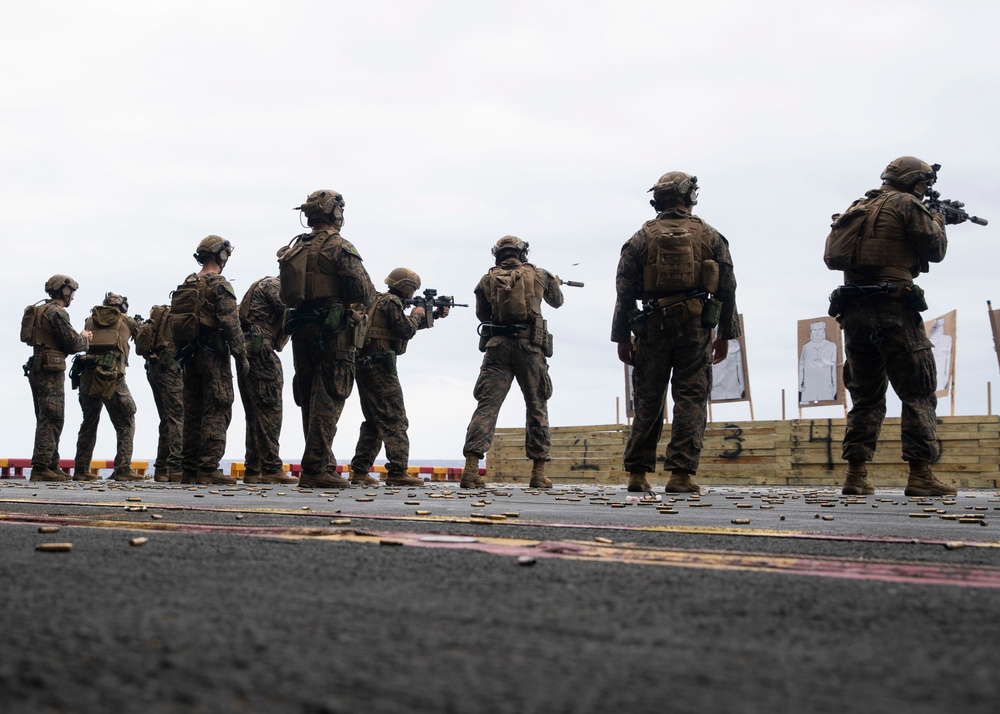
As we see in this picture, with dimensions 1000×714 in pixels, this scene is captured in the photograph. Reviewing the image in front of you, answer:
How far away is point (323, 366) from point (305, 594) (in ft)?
26.0

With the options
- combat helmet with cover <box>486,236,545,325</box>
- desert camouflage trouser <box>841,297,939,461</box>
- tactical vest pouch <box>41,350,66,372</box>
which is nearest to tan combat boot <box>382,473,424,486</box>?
combat helmet with cover <box>486,236,545,325</box>

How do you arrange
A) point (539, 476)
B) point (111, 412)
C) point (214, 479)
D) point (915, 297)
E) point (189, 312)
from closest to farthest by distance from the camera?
point (915, 297)
point (539, 476)
point (214, 479)
point (189, 312)
point (111, 412)

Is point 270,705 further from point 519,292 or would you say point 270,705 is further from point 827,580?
point 519,292

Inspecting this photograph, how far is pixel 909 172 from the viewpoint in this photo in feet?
26.0

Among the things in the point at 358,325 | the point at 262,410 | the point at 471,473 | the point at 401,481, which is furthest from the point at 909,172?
the point at 262,410

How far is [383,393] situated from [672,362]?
446cm

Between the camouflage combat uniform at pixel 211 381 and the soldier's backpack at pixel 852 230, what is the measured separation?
6.31 m

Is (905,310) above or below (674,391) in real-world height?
above

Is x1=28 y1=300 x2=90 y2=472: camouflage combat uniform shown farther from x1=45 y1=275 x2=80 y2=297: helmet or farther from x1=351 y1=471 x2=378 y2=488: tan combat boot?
x1=351 y1=471 x2=378 y2=488: tan combat boot

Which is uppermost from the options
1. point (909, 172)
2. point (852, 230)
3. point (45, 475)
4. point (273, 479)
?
point (909, 172)

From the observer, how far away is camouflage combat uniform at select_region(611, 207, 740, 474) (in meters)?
7.87

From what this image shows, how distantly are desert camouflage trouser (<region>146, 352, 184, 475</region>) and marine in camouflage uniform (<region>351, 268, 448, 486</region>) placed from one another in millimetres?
3145

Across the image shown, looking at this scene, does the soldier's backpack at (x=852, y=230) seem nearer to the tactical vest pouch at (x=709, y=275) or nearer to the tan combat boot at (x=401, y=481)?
the tactical vest pouch at (x=709, y=275)

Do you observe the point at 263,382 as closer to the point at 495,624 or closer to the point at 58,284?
the point at 58,284
